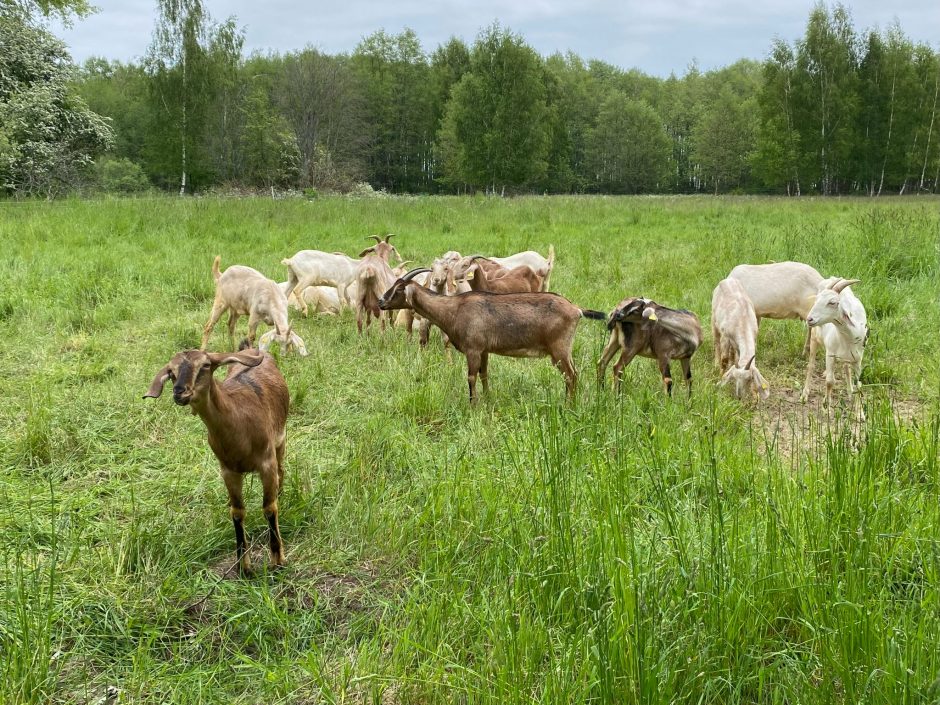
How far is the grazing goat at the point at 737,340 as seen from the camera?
572 cm

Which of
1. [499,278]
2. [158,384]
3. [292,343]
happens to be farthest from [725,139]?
[158,384]

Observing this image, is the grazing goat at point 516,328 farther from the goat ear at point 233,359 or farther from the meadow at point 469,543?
the goat ear at point 233,359

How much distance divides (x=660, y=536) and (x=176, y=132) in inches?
1651

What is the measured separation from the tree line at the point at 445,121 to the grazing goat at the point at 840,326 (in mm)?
24554

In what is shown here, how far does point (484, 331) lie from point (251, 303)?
279cm

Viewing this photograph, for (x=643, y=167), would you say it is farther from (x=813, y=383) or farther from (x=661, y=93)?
(x=813, y=383)

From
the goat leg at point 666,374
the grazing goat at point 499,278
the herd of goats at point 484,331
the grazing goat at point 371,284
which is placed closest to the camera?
the herd of goats at point 484,331

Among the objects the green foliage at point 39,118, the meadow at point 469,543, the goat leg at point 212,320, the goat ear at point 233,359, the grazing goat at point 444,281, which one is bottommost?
the meadow at point 469,543

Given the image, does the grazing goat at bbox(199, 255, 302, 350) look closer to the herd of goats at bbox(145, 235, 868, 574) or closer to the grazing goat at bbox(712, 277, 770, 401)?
the herd of goats at bbox(145, 235, 868, 574)

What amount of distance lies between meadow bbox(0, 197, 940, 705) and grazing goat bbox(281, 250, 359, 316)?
261cm

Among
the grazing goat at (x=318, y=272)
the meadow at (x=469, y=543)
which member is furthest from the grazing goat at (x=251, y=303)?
the grazing goat at (x=318, y=272)

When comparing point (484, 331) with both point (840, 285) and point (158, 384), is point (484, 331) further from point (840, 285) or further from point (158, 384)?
point (158, 384)

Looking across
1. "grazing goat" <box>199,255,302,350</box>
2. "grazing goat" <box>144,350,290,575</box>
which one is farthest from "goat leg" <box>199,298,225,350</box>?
"grazing goat" <box>144,350,290,575</box>

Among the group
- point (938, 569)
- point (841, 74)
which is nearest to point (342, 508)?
point (938, 569)
